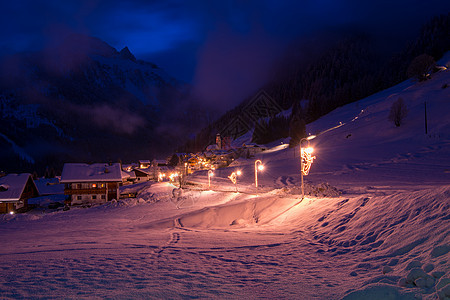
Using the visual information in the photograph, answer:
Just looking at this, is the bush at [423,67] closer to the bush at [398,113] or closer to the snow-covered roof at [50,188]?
the bush at [398,113]

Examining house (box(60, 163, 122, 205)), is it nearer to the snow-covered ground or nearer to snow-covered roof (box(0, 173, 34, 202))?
snow-covered roof (box(0, 173, 34, 202))

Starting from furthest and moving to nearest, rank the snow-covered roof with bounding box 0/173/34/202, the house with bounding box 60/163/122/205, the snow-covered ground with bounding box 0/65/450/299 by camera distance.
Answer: the house with bounding box 60/163/122/205 → the snow-covered roof with bounding box 0/173/34/202 → the snow-covered ground with bounding box 0/65/450/299

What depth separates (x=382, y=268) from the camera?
6367 mm

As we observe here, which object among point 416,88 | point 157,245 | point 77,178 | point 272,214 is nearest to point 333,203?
point 272,214

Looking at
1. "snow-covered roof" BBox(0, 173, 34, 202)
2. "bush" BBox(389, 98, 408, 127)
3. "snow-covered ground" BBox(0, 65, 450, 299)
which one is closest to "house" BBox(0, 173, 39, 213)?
"snow-covered roof" BBox(0, 173, 34, 202)

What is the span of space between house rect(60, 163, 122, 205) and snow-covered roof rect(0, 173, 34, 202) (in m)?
5.15

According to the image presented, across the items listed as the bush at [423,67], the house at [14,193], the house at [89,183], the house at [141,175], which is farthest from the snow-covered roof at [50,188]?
the bush at [423,67]

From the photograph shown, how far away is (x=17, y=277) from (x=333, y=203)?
13432 mm

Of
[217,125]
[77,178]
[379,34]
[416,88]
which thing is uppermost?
[379,34]

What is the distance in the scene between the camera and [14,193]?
3775 centimetres

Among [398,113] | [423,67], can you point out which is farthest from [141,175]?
[423,67]

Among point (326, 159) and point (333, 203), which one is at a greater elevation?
point (326, 159)

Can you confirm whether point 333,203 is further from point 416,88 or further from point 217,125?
point 217,125

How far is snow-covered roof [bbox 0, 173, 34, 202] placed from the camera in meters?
37.2
